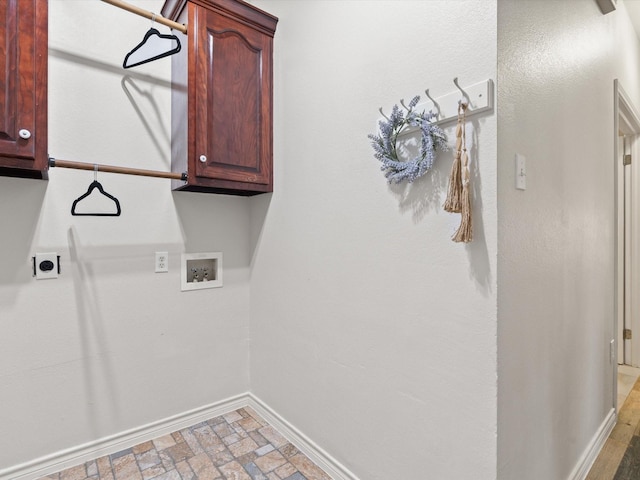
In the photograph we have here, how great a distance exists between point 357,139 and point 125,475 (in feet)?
6.24

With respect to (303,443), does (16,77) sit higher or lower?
higher

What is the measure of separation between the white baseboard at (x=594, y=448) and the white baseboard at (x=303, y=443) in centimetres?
102

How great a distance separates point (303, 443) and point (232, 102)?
1852 mm

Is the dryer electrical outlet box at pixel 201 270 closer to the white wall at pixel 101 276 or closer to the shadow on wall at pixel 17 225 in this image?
the white wall at pixel 101 276

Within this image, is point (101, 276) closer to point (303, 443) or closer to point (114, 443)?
point (114, 443)

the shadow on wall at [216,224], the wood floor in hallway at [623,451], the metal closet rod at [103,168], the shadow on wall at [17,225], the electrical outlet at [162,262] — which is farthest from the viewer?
the shadow on wall at [216,224]

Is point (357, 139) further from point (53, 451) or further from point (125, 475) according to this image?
point (53, 451)

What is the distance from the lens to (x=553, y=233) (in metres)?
A: 1.41

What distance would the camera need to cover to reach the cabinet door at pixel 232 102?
1.78 m

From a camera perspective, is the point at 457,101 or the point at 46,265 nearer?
the point at 457,101

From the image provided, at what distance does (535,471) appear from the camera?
50.6 inches

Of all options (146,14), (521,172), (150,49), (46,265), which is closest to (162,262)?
Result: (46,265)

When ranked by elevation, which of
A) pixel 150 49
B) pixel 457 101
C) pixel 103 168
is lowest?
pixel 103 168

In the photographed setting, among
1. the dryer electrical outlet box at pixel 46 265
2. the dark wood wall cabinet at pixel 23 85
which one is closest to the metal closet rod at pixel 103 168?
the dark wood wall cabinet at pixel 23 85
